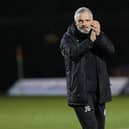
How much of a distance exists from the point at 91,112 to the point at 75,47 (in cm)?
80

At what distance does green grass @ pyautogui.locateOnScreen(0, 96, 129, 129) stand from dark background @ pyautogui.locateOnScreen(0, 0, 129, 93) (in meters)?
4.68

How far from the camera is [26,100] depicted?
21.3 metres

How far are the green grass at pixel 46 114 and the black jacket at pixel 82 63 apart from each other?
5239 mm

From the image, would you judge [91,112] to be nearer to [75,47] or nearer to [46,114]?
[75,47]

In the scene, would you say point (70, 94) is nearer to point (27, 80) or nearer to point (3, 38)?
point (27, 80)

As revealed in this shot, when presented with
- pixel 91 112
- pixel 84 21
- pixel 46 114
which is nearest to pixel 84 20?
pixel 84 21

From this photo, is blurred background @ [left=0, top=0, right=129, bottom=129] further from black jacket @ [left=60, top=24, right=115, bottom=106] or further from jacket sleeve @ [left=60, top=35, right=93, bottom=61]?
jacket sleeve @ [left=60, top=35, right=93, bottom=61]

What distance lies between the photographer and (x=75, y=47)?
7730 mm

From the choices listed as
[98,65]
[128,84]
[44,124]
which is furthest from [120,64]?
[98,65]

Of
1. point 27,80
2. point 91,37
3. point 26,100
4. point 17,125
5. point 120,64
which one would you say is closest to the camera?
point 91,37

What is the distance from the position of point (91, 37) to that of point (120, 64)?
18626 mm

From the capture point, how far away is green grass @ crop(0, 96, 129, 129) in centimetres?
1387

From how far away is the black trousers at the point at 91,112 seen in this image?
792cm

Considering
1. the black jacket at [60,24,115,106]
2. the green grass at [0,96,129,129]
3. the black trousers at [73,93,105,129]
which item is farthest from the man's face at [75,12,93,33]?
the green grass at [0,96,129,129]
